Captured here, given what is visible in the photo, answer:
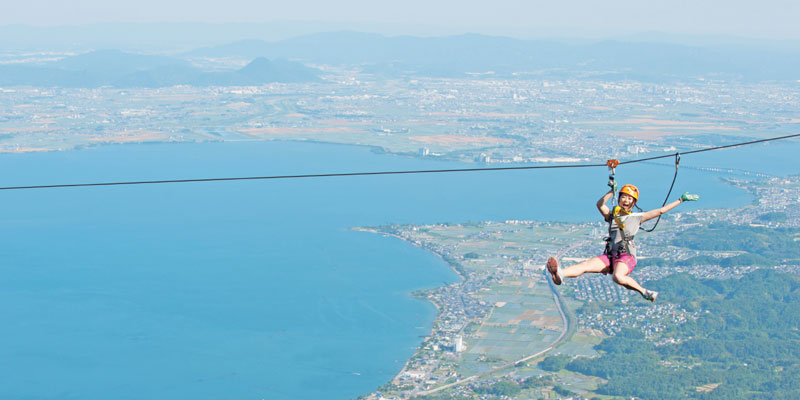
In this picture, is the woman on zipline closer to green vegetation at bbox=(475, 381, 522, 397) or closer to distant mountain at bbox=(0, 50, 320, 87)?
green vegetation at bbox=(475, 381, 522, 397)

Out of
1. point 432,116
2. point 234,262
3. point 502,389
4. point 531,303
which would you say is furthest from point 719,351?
point 432,116

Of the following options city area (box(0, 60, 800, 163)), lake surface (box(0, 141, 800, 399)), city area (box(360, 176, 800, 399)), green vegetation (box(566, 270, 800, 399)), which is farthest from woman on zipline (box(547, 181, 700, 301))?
city area (box(0, 60, 800, 163))

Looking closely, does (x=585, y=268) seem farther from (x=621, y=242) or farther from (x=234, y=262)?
(x=234, y=262)

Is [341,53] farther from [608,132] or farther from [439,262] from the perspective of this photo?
[439,262]

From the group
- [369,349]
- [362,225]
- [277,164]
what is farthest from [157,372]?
[277,164]

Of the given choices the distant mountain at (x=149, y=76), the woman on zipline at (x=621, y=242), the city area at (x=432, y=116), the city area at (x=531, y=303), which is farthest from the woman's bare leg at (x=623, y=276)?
the distant mountain at (x=149, y=76)

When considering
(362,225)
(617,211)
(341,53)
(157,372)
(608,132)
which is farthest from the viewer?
(341,53)
